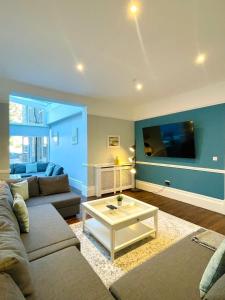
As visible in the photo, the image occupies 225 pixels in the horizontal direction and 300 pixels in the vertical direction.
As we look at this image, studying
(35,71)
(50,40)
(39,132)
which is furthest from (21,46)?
(39,132)

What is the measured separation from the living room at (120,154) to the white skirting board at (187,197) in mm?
24

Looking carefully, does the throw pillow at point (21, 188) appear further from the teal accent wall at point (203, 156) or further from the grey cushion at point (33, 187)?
the teal accent wall at point (203, 156)

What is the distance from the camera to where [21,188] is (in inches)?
112

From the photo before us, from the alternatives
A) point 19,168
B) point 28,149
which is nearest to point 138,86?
point 19,168

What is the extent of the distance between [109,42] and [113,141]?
3178 millimetres

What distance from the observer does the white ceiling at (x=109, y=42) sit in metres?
1.67

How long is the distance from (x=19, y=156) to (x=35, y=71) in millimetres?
5770

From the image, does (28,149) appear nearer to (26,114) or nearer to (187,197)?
(26,114)

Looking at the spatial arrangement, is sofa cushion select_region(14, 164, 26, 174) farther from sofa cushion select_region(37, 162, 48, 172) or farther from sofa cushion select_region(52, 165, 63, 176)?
sofa cushion select_region(52, 165, 63, 176)

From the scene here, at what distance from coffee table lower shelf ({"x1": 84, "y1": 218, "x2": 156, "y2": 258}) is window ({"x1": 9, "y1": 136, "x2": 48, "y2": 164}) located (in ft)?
20.9

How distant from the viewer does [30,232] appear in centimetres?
185

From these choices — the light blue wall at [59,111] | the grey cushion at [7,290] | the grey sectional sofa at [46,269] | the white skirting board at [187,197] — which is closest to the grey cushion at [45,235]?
the grey sectional sofa at [46,269]

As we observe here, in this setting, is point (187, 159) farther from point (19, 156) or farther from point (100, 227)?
point (19, 156)

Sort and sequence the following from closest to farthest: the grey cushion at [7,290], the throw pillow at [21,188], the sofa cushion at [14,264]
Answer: the grey cushion at [7,290] → the sofa cushion at [14,264] → the throw pillow at [21,188]
